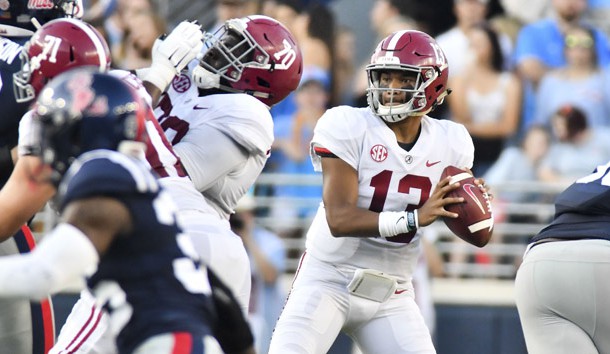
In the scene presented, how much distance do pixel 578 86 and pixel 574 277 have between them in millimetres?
4540

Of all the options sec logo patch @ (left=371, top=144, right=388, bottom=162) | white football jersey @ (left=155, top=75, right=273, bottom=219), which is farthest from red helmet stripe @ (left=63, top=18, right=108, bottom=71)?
sec logo patch @ (left=371, top=144, right=388, bottom=162)

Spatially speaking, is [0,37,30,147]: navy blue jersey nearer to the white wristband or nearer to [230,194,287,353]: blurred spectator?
the white wristband

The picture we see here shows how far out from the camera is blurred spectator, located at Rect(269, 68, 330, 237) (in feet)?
27.7

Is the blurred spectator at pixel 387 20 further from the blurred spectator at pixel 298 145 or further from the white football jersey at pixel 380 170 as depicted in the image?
the white football jersey at pixel 380 170

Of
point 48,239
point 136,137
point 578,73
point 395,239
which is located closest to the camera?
point 48,239

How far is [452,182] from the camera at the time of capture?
14.9ft

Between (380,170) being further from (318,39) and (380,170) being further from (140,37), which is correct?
(140,37)

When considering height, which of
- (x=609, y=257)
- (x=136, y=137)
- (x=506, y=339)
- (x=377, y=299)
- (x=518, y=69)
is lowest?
(x=506, y=339)

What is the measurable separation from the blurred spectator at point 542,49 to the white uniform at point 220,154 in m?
4.47

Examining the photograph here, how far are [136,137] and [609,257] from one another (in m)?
1.97

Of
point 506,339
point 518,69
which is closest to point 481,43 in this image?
point 518,69

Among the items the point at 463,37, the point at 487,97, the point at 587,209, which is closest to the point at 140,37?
the point at 463,37

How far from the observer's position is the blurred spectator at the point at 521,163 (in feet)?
27.5

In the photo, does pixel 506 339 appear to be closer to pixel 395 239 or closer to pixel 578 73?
pixel 578 73
